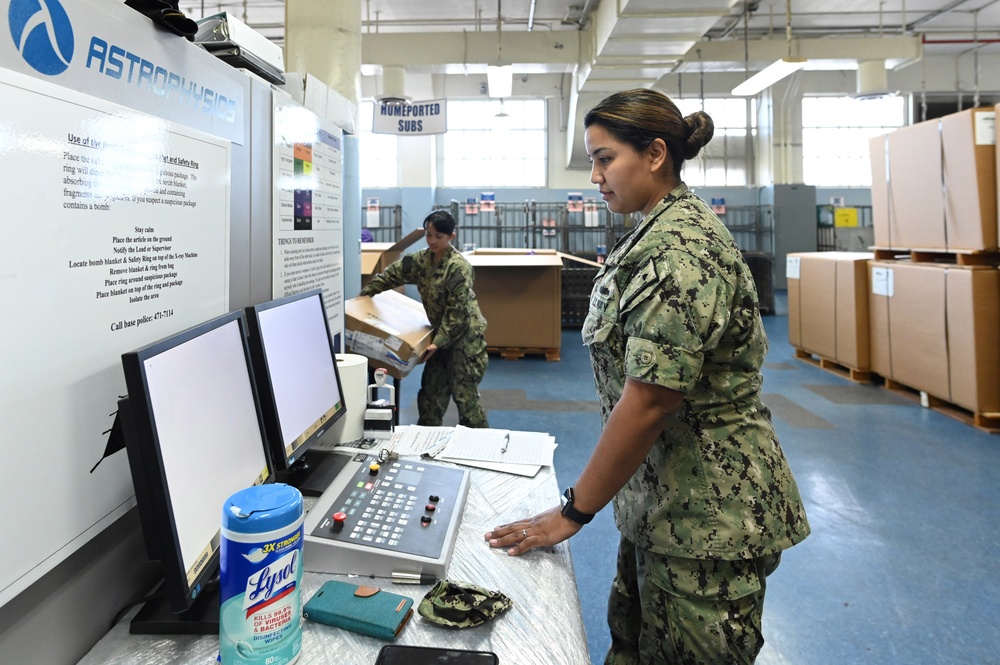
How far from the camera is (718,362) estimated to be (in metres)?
1.01

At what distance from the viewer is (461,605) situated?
2.64ft

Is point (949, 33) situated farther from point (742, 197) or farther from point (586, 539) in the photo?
point (586, 539)

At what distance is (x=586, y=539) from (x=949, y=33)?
369 inches

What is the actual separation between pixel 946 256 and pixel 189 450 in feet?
16.5

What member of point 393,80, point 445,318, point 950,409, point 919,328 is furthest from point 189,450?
point 393,80

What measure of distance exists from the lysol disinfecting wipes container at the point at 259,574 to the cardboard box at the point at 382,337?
2.05m

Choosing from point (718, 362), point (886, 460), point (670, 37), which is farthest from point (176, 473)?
point (670, 37)

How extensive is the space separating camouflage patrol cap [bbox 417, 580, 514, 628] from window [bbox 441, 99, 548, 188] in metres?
9.55

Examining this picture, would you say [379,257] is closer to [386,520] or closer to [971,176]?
[386,520]

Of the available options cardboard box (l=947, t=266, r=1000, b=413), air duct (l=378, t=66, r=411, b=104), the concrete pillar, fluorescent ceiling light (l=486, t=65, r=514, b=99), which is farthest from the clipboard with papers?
air duct (l=378, t=66, r=411, b=104)

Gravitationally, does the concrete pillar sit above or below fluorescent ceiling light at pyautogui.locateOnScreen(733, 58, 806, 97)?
below

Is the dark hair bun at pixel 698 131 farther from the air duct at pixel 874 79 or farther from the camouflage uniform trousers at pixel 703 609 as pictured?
the air duct at pixel 874 79

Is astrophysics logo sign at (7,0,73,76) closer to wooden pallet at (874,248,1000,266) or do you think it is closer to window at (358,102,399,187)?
wooden pallet at (874,248,1000,266)

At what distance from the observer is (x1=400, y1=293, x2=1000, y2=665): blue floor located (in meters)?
1.75
